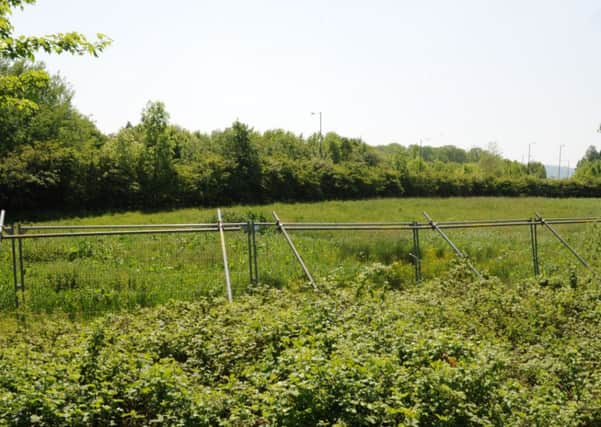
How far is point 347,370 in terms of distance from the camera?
16.0 feet

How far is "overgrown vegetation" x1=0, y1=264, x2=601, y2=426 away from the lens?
180 inches

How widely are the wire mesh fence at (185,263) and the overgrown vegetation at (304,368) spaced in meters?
1.46

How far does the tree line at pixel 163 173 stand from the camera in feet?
102

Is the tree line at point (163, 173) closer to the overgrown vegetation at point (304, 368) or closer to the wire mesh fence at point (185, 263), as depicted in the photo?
the wire mesh fence at point (185, 263)

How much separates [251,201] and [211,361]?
32725 mm

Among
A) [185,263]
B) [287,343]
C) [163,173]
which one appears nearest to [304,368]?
[287,343]

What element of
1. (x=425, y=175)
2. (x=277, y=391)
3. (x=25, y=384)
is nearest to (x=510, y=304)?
(x=277, y=391)

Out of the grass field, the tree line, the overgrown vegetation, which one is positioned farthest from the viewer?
the tree line

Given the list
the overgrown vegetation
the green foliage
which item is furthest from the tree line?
the overgrown vegetation

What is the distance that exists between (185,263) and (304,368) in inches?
287

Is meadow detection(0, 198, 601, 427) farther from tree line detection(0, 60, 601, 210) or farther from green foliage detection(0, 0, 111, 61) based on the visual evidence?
tree line detection(0, 60, 601, 210)

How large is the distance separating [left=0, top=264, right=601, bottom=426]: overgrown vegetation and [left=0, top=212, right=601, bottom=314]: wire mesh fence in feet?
4.79

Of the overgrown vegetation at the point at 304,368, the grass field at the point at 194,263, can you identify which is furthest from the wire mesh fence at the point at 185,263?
the overgrown vegetation at the point at 304,368

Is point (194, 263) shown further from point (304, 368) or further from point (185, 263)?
point (304, 368)
